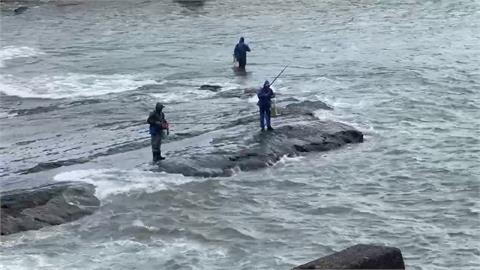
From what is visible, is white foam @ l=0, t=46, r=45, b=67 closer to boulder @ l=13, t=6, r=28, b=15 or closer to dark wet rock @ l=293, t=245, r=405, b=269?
boulder @ l=13, t=6, r=28, b=15

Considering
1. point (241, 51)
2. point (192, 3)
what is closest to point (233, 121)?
point (241, 51)

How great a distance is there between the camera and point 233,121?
2392cm

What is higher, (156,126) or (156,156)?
(156,126)

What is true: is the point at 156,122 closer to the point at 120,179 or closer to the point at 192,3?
the point at 120,179

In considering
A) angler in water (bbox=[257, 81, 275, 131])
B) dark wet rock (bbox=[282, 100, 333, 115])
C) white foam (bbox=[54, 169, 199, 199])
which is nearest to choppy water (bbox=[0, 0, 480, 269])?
white foam (bbox=[54, 169, 199, 199])

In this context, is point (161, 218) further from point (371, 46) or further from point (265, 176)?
point (371, 46)

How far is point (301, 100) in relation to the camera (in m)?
26.6

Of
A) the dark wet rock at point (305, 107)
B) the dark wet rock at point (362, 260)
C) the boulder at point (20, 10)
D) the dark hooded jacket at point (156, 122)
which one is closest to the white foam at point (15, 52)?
the boulder at point (20, 10)

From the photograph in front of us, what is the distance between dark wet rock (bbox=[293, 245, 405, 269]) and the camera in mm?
10891

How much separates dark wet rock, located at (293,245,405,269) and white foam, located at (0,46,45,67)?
2797cm

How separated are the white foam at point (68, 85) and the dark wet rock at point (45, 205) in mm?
11080

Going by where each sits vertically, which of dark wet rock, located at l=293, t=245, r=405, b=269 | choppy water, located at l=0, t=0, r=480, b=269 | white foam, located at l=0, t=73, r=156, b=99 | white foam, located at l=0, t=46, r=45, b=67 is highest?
dark wet rock, located at l=293, t=245, r=405, b=269

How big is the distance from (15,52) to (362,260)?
3112 centimetres

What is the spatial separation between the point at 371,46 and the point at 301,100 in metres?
12.7
